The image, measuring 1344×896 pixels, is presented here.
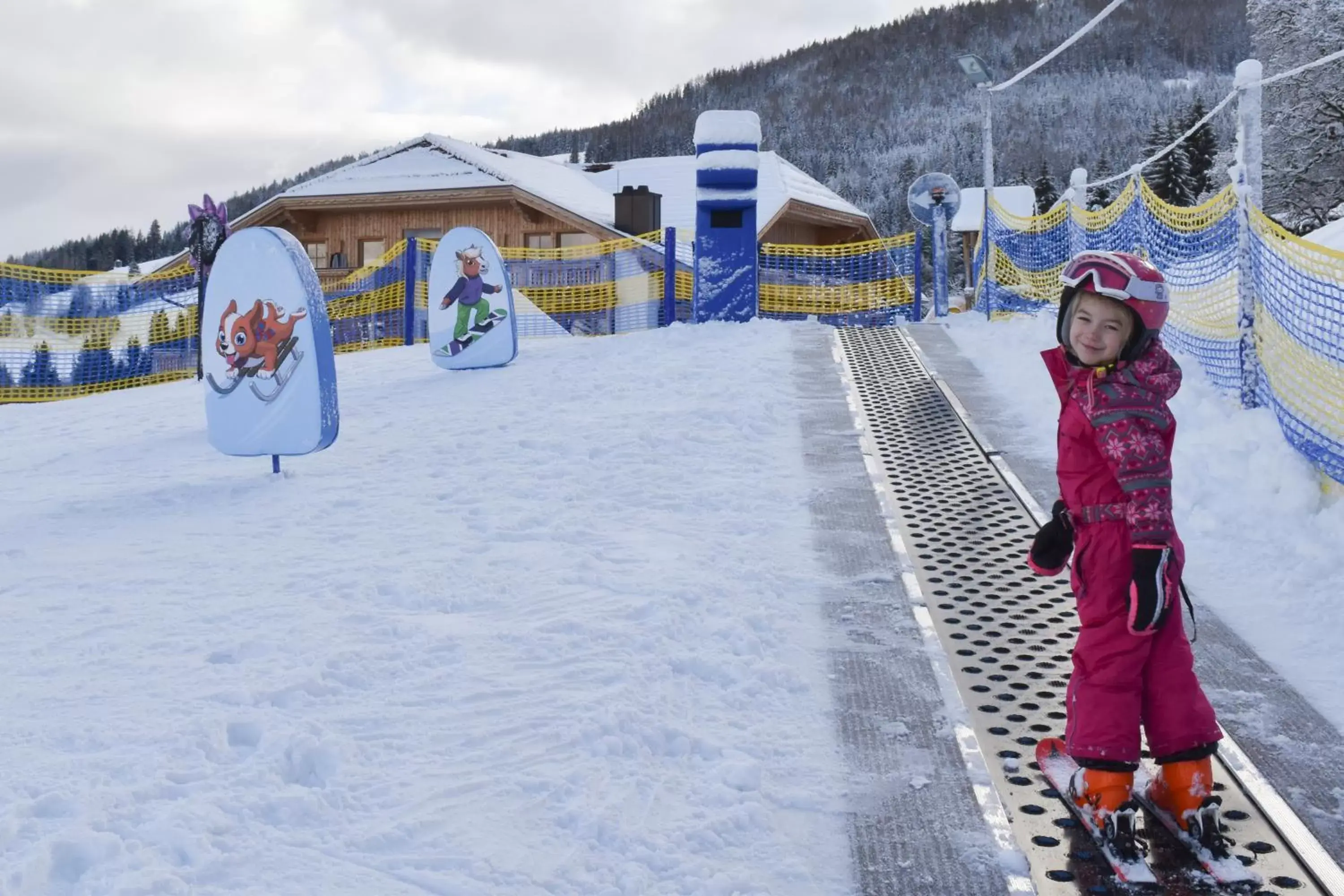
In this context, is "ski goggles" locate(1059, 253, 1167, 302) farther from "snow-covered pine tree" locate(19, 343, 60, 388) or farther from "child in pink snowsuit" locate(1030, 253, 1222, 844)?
"snow-covered pine tree" locate(19, 343, 60, 388)

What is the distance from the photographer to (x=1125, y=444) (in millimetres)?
2656

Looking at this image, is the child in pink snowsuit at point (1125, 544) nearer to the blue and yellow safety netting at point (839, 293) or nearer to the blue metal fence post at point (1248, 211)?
the blue metal fence post at point (1248, 211)

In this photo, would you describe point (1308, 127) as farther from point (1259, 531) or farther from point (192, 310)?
point (1259, 531)

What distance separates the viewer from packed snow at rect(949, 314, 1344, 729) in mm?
3867

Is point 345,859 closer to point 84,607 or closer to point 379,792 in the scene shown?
point 379,792

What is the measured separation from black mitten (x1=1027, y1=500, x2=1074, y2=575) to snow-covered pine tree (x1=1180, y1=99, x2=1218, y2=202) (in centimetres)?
4939

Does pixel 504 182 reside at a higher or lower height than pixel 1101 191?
lower

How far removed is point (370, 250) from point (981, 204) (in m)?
24.7

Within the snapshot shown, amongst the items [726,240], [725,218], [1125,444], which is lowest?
[1125,444]

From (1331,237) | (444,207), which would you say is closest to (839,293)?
(444,207)

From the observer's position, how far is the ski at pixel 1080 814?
254 cm

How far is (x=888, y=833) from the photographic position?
2.74 metres

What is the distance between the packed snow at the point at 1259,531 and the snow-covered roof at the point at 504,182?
18.5 meters

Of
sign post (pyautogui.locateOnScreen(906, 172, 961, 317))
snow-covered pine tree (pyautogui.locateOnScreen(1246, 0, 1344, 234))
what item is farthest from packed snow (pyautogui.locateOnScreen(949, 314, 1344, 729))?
snow-covered pine tree (pyautogui.locateOnScreen(1246, 0, 1344, 234))
